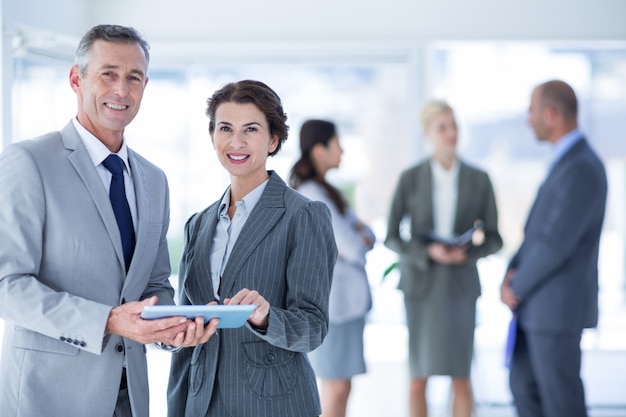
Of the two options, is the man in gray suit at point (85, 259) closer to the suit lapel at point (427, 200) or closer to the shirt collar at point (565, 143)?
the shirt collar at point (565, 143)

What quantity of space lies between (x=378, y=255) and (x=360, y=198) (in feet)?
1.70

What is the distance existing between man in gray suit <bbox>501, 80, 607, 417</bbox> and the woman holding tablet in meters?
1.78

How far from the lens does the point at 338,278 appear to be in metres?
3.77

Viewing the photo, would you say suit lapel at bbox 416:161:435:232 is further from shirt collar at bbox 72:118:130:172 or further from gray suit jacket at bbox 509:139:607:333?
shirt collar at bbox 72:118:130:172

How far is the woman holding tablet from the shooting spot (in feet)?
6.76

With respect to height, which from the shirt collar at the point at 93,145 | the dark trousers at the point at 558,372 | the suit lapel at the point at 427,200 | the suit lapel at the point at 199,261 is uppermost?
the suit lapel at the point at 427,200

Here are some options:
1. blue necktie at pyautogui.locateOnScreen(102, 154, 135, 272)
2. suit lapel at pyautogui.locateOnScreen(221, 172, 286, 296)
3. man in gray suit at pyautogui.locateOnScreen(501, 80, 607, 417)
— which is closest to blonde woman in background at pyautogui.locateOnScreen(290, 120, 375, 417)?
man in gray suit at pyautogui.locateOnScreen(501, 80, 607, 417)

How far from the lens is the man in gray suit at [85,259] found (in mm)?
1854

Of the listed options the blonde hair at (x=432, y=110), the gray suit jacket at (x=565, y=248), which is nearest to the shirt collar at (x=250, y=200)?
the gray suit jacket at (x=565, y=248)

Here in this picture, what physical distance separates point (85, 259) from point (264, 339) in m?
0.51

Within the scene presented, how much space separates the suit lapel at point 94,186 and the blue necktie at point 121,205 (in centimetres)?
4

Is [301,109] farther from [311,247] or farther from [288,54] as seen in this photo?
[311,247]

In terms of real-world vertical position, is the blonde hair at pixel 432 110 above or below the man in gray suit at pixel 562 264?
above

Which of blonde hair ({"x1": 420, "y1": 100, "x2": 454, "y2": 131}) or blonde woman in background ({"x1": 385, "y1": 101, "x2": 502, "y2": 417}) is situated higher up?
blonde hair ({"x1": 420, "y1": 100, "x2": 454, "y2": 131})
